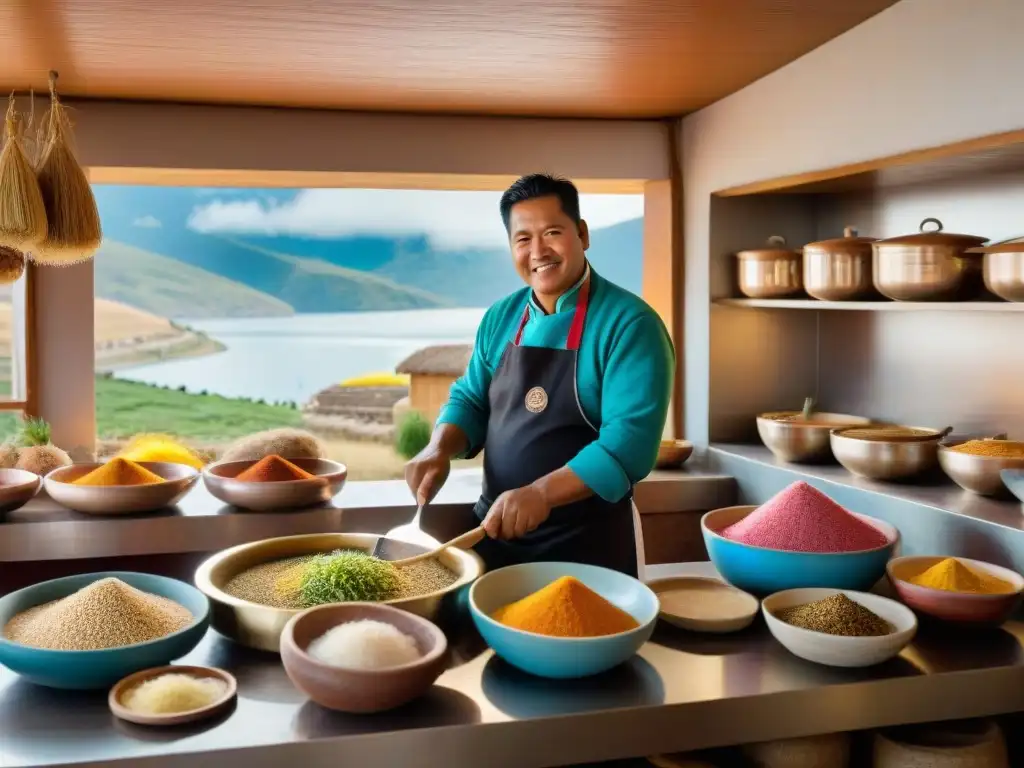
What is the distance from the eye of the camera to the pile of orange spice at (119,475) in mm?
2471

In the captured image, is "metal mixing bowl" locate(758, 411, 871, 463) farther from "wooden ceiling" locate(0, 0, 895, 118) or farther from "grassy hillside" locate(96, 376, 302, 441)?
"grassy hillside" locate(96, 376, 302, 441)

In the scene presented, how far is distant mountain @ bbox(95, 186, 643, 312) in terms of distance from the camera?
368 cm

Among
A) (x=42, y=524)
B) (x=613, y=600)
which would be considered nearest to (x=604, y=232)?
(x=42, y=524)

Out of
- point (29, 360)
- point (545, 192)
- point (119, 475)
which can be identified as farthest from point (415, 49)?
point (29, 360)

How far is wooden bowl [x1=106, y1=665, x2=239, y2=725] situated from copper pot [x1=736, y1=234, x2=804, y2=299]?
7.21 ft

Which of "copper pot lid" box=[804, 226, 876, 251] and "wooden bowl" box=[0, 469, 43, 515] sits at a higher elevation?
"copper pot lid" box=[804, 226, 876, 251]

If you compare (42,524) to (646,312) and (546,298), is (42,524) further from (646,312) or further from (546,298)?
(646,312)

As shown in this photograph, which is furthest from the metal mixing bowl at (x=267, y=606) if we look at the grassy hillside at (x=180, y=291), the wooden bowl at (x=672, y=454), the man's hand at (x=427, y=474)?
the grassy hillside at (x=180, y=291)

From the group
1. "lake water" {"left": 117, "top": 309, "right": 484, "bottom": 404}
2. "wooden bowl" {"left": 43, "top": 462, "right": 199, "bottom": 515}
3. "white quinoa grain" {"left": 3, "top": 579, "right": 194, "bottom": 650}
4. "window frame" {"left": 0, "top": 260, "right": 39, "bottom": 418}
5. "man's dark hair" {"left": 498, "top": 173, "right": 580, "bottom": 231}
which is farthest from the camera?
"lake water" {"left": 117, "top": 309, "right": 484, "bottom": 404}

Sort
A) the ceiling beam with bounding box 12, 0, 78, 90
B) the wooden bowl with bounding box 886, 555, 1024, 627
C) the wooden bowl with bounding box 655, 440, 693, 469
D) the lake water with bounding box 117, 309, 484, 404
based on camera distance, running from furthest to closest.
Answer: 1. the lake water with bounding box 117, 309, 484, 404
2. the wooden bowl with bounding box 655, 440, 693, 469
3. the ceiling beam with bounding box 12, 0, 78, 90
4. the wooden bowl with bounding box 886, 555, 1024, 627

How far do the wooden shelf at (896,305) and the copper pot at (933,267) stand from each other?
1.0 inches

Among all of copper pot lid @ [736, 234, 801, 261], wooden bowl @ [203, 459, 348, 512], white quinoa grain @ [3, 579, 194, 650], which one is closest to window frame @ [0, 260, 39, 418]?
wooden bowl @ [203, 459, 348, 512]

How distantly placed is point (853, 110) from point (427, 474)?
147cm

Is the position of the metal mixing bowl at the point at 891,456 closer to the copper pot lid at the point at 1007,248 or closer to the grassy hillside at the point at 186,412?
the copper pot lid at the point at 1007,248
